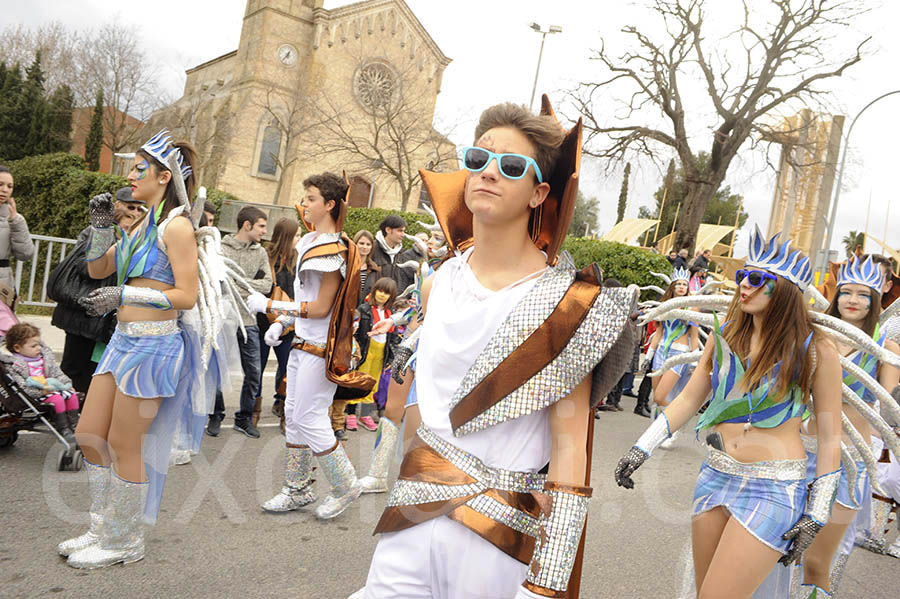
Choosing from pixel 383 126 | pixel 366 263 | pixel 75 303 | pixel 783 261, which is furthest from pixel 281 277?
pixel 383 126

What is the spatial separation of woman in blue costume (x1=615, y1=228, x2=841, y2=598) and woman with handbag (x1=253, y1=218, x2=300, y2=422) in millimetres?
4708

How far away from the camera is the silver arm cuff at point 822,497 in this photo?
2.91m

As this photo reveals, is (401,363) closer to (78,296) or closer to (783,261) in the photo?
(783,261)

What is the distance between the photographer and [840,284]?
4430 millimetres

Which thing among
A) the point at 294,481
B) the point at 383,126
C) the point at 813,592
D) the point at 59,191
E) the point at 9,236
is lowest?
the point at 294,481

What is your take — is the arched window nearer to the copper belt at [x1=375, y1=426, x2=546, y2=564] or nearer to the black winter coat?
the black winter coat

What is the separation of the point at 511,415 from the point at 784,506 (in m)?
1.78

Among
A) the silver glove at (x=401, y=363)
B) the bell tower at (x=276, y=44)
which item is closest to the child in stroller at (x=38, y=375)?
the silver glove at (x=401, y=363)

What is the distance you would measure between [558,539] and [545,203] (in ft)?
2.90

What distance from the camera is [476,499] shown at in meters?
1.73

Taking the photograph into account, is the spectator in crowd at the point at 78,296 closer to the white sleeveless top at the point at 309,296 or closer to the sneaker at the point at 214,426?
the white sleeveless top at the point at 309,296

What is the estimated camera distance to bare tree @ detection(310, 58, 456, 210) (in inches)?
1085

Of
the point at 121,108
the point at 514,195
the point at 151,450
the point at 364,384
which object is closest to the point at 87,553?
the point at 151,450

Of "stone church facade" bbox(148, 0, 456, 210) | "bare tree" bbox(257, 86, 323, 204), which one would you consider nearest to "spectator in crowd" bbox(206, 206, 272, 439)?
"bare tree" bbox(257, 86, 323, 204)
